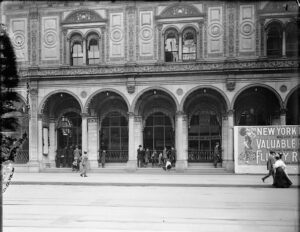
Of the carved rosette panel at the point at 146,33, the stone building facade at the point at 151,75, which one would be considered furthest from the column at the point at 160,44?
the carved rosette panel at the point at 146,33

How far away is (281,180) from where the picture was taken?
17.8m

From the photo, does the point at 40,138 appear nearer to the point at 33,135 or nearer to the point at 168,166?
the point at 33,135

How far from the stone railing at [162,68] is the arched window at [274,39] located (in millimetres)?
1228

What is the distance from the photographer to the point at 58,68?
1153 inches

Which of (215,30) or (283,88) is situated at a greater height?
(215,30)

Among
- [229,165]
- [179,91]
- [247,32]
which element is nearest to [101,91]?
[179,91]

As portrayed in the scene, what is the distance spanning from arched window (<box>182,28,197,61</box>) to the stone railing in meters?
1.33

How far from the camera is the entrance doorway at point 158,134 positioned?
98.6ft

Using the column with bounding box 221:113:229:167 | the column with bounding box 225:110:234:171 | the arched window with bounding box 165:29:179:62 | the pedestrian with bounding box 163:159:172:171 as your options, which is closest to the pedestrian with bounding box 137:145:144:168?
the pedestrian with bounding box 163:159:172:171

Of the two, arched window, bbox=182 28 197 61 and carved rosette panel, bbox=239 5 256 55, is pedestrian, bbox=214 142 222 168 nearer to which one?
arched window, bbox=182 28 197 61

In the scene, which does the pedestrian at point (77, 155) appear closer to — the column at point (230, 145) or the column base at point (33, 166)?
the column base at point (33, 166)

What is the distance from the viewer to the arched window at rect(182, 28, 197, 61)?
28766mm

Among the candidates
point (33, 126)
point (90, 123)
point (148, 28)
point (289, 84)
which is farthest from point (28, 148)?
point (289, 84)

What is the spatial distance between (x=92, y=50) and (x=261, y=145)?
13.5 metres
